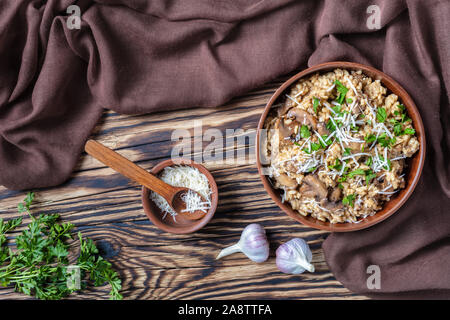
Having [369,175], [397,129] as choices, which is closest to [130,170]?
[369,175]

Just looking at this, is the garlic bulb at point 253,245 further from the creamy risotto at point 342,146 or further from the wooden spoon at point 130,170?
the wooden spoon at point 130,170

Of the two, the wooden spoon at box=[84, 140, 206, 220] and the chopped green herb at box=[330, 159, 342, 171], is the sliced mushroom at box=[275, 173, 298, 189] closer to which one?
the chopped green herb at box=[330, 159, 342, 171]

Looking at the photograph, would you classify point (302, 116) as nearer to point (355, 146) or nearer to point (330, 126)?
point (330, 126)

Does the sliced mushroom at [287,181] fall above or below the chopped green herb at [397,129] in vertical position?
below

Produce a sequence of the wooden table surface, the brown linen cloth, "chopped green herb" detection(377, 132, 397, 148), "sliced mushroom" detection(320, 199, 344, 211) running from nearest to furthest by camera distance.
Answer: "chopped green herb" detection(377, 132, 397, 148)
"sliced mushroom" detection(320, 199, 344, 211)
the brown linen cloth
the wooden table surface

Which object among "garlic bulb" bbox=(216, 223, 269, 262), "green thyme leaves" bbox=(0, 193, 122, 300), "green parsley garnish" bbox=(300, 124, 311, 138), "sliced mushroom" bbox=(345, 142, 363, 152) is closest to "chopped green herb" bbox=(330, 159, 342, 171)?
"sliced mushroom" bbox=(345, 142, 363, 152)

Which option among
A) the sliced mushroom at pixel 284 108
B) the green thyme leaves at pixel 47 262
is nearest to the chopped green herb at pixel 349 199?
the sliced mushroom at pixel 284 108
